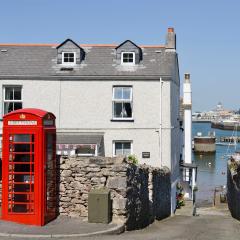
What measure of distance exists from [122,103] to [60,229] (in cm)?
1450

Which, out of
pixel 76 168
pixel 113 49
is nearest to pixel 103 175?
pixel 76 168

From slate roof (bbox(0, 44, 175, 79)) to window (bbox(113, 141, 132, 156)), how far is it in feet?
11.4

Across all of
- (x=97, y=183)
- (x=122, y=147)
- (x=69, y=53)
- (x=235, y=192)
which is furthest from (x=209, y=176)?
(x=97, y=183)

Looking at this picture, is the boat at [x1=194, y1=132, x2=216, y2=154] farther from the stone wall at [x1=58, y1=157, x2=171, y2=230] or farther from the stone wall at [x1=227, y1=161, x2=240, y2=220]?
the stone wall at [x1=58, y1=157, x2=171, y2=230]

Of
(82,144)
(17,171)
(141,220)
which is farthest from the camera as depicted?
(82,144)

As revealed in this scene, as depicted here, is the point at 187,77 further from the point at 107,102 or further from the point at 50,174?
the point at 50,174

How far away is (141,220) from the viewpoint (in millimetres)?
15742

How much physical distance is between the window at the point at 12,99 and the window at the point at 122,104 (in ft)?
16.0

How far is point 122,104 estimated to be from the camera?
2605 centimetres

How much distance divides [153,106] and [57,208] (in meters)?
13.1

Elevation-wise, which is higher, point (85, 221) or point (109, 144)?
point (109, 144)

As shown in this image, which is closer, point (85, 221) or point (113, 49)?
point (85, 221)

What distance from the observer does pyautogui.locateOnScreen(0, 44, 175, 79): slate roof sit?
86.2 feet

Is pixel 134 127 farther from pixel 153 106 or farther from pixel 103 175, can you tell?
pixel 103 175
